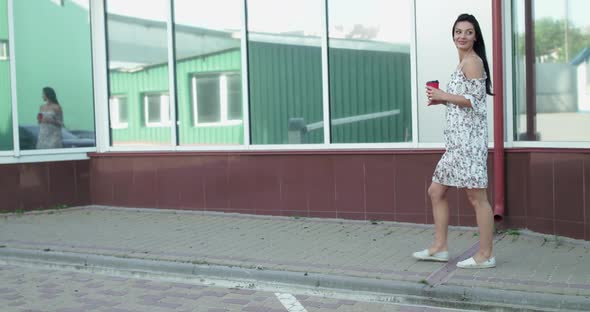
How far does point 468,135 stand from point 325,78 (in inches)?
127

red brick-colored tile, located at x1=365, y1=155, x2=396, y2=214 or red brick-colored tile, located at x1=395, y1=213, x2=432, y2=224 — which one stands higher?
red brick-colored tile, located at x1=365, y1=155, x2=396, y2=214

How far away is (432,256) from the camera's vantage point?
6371 mm

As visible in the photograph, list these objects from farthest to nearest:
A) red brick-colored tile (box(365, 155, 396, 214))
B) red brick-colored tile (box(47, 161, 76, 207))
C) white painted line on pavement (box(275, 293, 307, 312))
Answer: red brick-colored tile (box(47, 161, 76, 207)) < red brick-colored tile (box(365, 155, 396, 214)) < white painted line on pavement (box(275, 293, 307, 312))

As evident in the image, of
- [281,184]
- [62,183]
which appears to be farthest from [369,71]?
[62,183]

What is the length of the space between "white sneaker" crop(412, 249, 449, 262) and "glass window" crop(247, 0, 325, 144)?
9.36 feet

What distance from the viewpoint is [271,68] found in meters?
9.33

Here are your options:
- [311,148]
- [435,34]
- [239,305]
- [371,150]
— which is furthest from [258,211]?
[239,305]

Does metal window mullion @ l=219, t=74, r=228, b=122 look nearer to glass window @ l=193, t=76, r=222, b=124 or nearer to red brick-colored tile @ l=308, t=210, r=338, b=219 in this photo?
glass window @ l=193, t=76, r=222, b=124

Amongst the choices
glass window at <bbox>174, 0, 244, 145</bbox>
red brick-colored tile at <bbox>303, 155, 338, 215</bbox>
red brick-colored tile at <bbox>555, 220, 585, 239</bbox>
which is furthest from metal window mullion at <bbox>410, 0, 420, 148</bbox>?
glass window at <bbox>174, 0, 244, 145</bbox>

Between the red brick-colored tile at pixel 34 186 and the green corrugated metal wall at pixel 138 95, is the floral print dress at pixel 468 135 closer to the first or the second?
the green corrugated metal wall at pixel 138 95

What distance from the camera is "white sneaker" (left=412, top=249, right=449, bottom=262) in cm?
633

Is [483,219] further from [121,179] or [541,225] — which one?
[121,179]

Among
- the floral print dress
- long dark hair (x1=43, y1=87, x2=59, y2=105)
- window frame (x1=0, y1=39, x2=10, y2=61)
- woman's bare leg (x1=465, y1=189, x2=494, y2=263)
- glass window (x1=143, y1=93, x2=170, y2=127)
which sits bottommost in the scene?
woman's bare leg (x1=465, y1=189, x2=494, y2=263)

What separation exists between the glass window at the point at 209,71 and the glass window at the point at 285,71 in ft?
0.78
